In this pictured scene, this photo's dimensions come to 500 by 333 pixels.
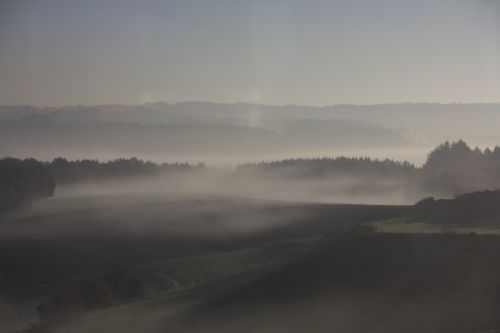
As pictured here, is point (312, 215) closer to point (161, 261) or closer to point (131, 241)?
point (131, 241)

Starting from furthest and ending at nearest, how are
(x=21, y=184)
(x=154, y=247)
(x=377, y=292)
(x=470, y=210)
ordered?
(x=21, y=184) → (x=154, y=247) → (x=470, y=210) → (x=377, y=292)

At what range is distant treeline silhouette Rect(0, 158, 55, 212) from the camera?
146750 mm

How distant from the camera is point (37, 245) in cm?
9769

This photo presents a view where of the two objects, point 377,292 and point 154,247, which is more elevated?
point 154,247

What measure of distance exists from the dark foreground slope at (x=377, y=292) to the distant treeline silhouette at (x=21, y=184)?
106066 mm

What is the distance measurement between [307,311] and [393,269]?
6.32 m

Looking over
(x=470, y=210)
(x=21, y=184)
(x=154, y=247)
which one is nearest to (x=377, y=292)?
(x=470, y=210)

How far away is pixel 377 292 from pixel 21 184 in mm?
124295

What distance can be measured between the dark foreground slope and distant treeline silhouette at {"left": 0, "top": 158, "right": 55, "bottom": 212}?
106066 mm

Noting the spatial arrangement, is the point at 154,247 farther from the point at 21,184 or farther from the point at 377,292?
the point at 21,184

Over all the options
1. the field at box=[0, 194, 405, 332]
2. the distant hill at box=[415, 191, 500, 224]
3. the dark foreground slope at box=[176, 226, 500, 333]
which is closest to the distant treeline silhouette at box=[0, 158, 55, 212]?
the field at box=[0, 194, 405, 332]

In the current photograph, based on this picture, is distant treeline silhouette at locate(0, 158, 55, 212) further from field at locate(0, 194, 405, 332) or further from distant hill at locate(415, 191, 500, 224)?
distant hill at locate(415, 191, 500, 224)

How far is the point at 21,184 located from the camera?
153500mm

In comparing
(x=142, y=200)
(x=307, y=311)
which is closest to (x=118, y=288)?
(x=307, y=311)
